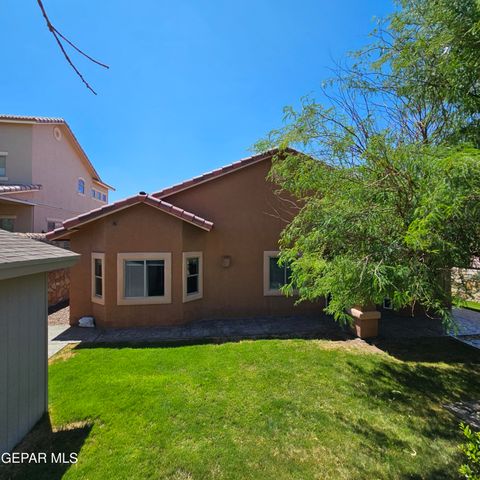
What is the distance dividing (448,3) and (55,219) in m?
25.5

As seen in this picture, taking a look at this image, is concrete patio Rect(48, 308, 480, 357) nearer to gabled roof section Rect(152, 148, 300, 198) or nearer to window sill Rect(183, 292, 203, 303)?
window sill Rect(183, 292, 203, 303)

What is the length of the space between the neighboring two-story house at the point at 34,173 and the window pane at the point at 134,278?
42.1 feet

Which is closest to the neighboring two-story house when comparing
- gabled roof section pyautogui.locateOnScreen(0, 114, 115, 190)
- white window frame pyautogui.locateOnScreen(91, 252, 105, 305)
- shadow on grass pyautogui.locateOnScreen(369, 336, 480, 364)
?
gabled roof section pyautogui.locateOnScreen(0, 114, 115, 190)

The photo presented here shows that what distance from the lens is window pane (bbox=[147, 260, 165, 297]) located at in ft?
34.5

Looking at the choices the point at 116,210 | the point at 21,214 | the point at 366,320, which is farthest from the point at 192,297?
the point at 21,214

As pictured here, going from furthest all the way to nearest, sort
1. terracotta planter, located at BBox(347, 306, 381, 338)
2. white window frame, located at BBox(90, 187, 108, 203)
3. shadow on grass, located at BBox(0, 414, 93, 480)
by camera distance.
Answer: white window frame, located at BBox(90, 187, 108, 203), terracotta planter, located at BBox(347, 306, 381, 338), shadow on grass, located at BBox(0, 414, 93, 480)

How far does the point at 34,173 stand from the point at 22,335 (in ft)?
67.2

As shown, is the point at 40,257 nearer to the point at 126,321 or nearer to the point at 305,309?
the point at 126,321

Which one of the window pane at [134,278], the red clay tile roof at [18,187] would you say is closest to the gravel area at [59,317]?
the window pane at [134,278]

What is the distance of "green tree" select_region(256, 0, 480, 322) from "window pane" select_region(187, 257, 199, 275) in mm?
5940

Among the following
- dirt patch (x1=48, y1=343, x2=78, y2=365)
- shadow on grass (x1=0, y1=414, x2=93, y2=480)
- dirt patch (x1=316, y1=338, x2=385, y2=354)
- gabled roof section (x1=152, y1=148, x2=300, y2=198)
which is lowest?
dirt patch (x1=316, y1=338, x2=385, y2=354)

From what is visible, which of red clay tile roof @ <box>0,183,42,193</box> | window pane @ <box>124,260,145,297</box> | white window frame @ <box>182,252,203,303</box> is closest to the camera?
window pane @ <box>124,260,145,297</box>

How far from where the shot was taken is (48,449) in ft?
14.2

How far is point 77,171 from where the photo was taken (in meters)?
25.9
